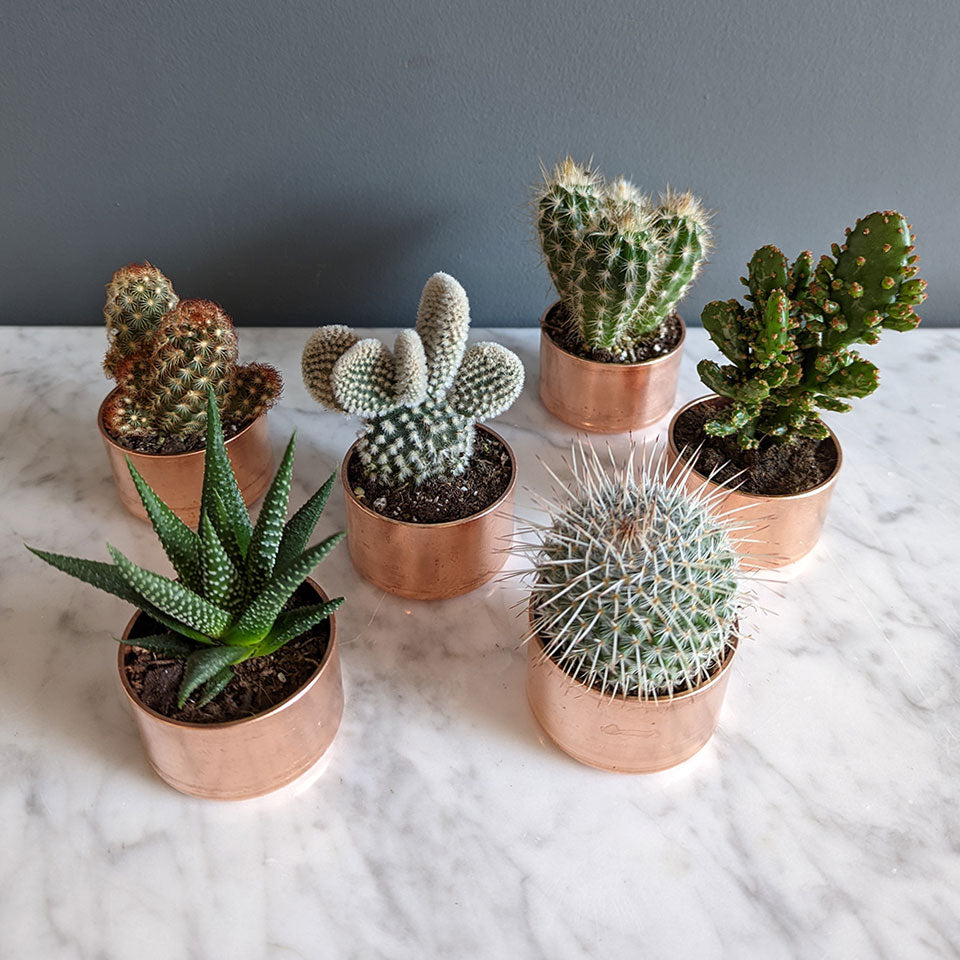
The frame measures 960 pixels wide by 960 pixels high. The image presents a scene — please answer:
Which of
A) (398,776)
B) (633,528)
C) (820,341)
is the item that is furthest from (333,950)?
(820,341)

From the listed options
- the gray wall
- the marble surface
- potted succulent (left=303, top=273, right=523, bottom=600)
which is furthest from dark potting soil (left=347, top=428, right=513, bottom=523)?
the gray wall

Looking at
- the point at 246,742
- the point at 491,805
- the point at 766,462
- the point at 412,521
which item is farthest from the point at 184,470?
the point at 766,462

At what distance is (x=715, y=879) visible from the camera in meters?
0.99

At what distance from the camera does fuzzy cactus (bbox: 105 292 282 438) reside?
1.21 metres

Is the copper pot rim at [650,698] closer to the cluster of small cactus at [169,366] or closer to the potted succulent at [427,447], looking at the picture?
the potted succulent at [427,447]

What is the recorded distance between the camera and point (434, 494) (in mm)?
1220

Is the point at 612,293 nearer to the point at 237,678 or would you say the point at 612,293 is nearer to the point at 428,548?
the point at 428,548

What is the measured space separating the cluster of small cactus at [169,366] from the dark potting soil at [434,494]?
20cm

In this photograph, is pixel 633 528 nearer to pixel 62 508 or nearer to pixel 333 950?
pixel 333 950

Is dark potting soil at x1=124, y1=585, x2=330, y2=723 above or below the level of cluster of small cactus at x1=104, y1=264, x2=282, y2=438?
below

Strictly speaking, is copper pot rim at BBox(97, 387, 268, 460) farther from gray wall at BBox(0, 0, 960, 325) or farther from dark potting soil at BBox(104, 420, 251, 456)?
gray wall at BBox(0, 0, 960, 325)

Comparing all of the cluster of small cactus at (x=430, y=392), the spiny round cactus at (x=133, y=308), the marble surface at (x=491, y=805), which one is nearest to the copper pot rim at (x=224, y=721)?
the marble surface at (x=491, y=805)

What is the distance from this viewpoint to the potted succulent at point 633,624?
37.3 inches

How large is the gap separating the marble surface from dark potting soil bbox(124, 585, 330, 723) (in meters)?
0.13
